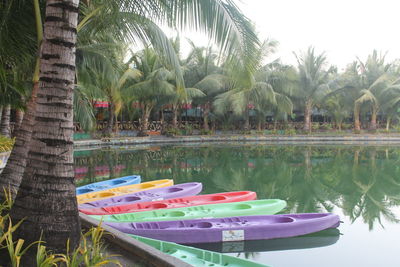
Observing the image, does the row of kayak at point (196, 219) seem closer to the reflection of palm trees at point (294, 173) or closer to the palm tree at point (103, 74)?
the reflection of palm trees at point (294, 173)

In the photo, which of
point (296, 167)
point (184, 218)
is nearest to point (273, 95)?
point (296, 167)

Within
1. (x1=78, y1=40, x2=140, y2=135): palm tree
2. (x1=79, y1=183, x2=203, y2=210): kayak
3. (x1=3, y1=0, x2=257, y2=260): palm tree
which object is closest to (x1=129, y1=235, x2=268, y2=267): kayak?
(x1=3, y1=0, x2=257, y2=260): palm tree

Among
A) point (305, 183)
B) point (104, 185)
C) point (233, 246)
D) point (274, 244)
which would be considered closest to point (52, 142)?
point (233, 246)

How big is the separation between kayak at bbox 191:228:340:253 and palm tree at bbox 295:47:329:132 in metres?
22.7

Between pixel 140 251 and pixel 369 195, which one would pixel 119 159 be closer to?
pixel 369 195

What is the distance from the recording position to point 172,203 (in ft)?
23.9

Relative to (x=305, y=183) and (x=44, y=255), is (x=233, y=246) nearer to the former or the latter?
(x=44, y=255)

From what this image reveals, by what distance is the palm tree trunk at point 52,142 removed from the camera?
9.61 feet

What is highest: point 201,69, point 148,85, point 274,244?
point 201,69

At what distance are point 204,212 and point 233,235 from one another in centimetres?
93

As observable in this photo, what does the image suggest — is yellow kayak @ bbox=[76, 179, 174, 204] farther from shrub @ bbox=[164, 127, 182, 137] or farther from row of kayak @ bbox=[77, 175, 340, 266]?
shrub @ bbox=[164, 127, 182, 137]

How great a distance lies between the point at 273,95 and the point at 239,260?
21.2 metres

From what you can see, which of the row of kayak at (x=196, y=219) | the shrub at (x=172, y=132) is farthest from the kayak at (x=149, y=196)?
the shrub at (x=172, y=132)

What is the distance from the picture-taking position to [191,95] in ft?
83.6
